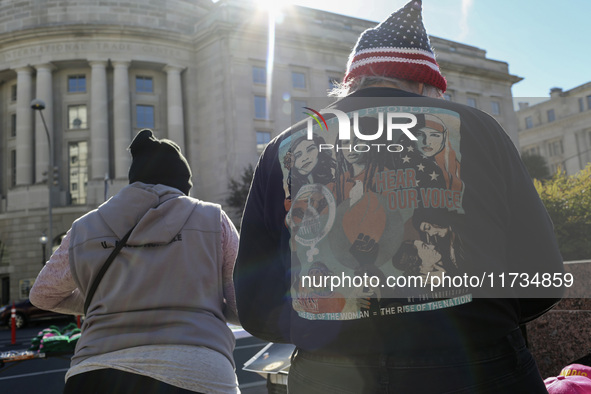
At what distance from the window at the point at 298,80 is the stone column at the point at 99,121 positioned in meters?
14.5

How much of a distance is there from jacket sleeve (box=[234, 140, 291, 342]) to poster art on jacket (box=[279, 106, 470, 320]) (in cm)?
14

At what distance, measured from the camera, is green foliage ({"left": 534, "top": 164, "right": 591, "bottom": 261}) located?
20.6 metres

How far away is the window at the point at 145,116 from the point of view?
4103cm

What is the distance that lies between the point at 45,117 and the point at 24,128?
1.96 m

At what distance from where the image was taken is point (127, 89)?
39.5m

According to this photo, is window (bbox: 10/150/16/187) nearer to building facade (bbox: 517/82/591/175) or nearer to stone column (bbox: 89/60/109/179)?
stone column (bbox: 89/60/109/179)

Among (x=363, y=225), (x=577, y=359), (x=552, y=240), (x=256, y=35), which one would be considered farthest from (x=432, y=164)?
(x=256, y=35)

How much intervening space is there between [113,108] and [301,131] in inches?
1632

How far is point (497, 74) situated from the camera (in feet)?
179

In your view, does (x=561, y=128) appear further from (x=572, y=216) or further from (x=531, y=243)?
(x=531, y=243)

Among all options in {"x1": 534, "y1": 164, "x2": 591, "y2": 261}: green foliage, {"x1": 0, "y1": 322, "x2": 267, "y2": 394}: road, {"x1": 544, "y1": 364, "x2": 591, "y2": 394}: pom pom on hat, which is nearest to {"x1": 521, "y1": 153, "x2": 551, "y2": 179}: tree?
{"x1": 534, "y1": 164, "x2": 591, "y2": 261}: green foliage

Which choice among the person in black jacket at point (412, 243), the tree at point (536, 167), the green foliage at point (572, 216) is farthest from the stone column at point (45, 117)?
the tree at point (536, 167)

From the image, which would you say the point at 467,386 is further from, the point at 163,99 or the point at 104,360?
the point at 163,99

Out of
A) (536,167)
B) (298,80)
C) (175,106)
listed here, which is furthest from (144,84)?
(536,167)
